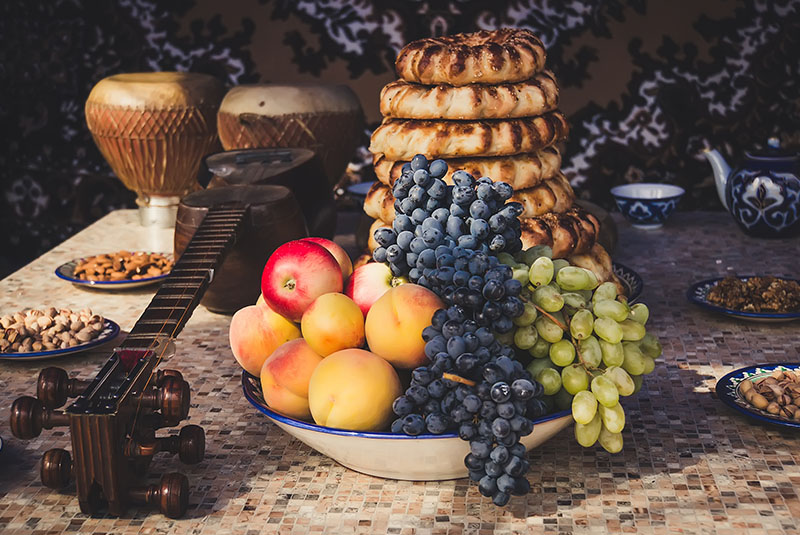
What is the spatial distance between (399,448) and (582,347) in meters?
0.23

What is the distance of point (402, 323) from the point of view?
103cm

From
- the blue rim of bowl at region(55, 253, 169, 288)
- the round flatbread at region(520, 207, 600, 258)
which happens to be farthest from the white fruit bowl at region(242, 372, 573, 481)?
the blue rim of bowl at region(55, 253, 169, 288)

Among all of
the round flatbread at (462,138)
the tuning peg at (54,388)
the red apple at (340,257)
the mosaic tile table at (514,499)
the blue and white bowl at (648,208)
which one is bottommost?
the blue and white bowl at (648,208)

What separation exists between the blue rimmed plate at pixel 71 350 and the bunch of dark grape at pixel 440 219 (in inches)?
23.6

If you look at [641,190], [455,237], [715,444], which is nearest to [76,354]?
[455,237]

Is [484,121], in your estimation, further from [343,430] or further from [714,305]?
[343,430]

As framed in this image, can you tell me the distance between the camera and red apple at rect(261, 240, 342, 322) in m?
1.17

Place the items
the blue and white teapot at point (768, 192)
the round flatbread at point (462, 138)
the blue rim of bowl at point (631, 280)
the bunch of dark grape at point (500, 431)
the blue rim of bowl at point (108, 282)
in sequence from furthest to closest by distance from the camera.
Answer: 1. the blue and white teapot at point (768, 192)
2. the blue rim of bowl at point (108, 282)
3. the blue rim of bowl at point (631, 280)
4. the round flatbread at point (462, 138)
5. the bunch of dark grape at point (500, 431)

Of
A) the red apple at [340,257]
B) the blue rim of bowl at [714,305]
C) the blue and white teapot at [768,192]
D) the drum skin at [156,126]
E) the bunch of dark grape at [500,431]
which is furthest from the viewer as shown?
the drum skin at [156,126]

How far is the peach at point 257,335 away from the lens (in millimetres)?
1167

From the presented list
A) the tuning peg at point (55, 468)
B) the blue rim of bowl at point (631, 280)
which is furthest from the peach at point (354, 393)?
the blue rim of bowl at point (631, 280)

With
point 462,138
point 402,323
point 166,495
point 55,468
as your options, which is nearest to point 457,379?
point 402,323

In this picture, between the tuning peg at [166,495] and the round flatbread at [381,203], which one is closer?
the tuning peg at [166,495]

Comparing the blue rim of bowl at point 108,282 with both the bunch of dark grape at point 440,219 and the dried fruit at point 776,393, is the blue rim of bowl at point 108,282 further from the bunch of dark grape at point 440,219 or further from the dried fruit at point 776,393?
the dried fruit at point 776,393
